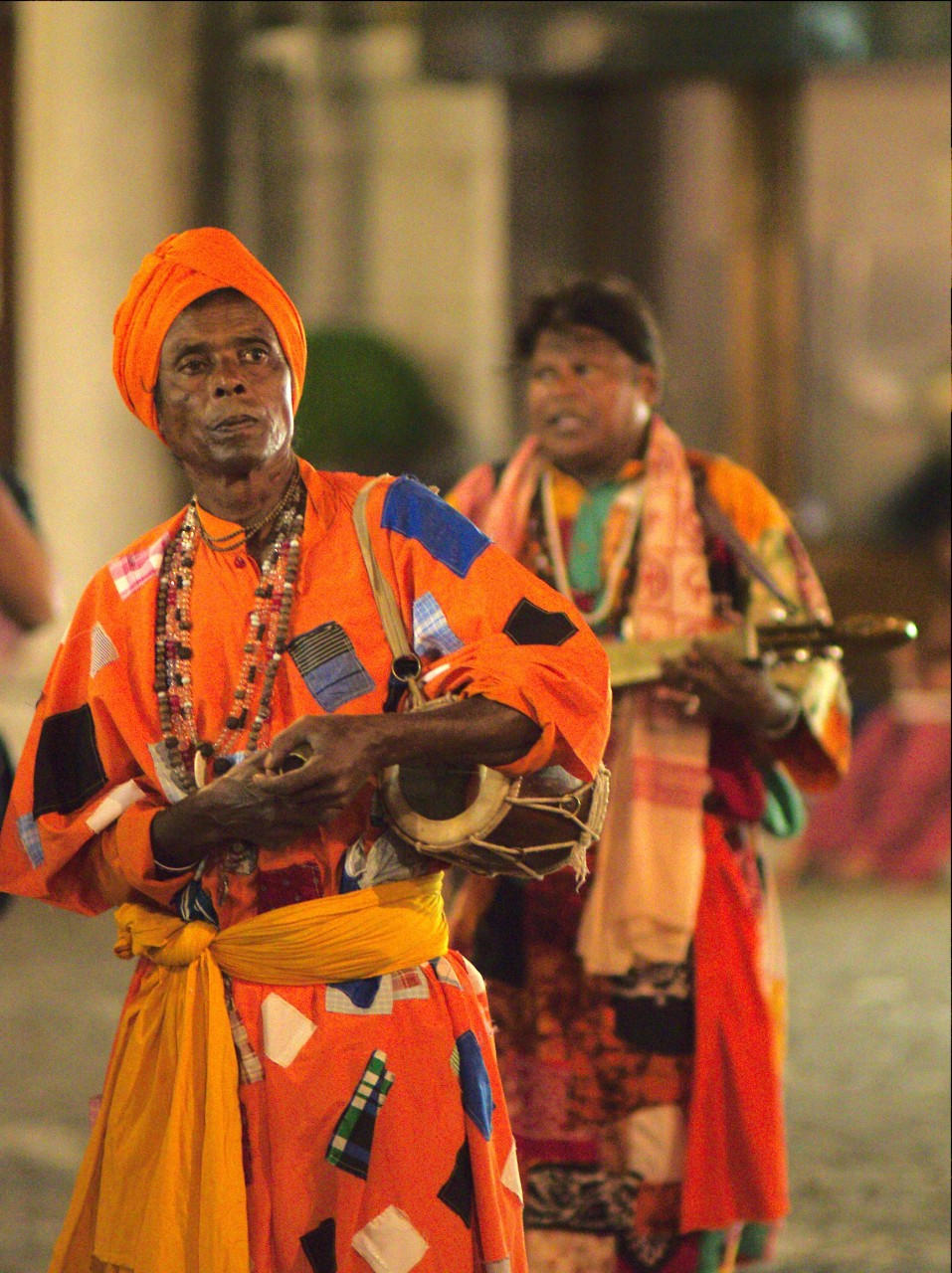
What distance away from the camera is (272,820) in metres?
2.55

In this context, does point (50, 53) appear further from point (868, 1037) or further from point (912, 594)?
point (868, 1037)

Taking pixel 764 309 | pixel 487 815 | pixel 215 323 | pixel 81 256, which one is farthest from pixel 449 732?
pixel 764 309

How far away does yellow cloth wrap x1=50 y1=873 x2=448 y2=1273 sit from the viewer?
2613 millimetres

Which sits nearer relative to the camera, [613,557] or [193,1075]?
[193,1075]

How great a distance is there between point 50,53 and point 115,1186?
27.4ft

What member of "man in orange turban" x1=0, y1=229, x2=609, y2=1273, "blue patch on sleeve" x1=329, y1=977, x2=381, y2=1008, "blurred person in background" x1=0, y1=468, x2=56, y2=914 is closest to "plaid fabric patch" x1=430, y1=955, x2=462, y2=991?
"man in orange turban" x1=0, y1=229, x2=609, y2=1273

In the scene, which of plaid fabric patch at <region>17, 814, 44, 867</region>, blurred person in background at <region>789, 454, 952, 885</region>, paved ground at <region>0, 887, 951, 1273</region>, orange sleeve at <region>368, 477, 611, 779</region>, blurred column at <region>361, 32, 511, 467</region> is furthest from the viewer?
Answer: blurred column at <region>361, 32, 511, 467</region>

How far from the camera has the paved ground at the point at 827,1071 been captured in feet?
16.3

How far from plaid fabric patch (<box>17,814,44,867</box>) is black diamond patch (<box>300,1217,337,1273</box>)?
2.09ft

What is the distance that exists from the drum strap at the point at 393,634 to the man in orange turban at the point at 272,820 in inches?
0.4

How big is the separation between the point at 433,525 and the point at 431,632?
0.16m

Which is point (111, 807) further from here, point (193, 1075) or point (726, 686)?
point (726, 686)

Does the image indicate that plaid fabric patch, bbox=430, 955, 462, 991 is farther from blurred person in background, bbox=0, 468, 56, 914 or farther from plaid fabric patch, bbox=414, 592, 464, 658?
blurred person in background, bbox=0, 468, 56, 914

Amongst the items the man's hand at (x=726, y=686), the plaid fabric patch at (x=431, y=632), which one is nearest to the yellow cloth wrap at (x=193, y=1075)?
the plaid fabric patch at (x=431, y=632)
